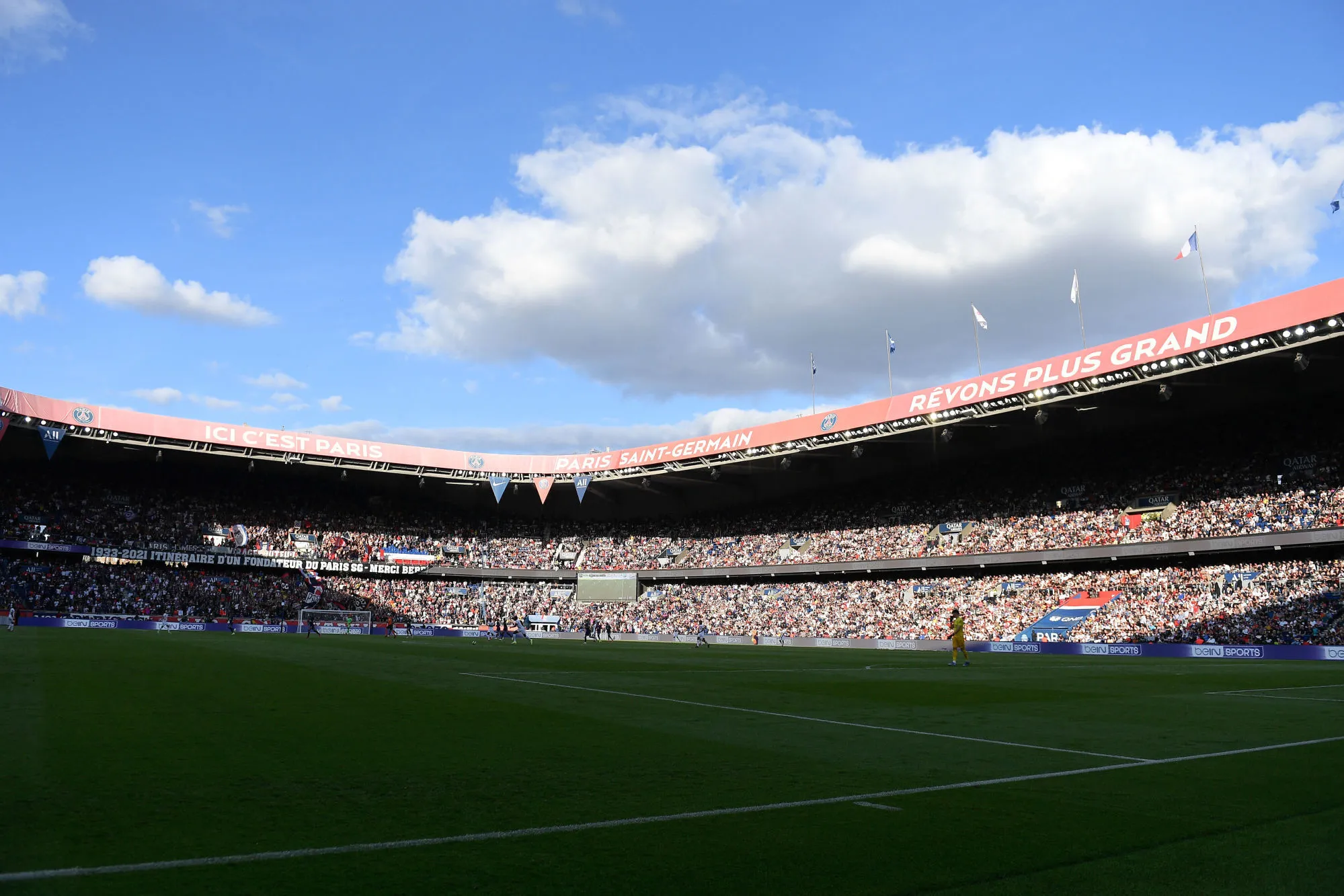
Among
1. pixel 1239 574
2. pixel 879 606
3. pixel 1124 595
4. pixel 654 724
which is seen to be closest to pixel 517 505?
pixel 879 606

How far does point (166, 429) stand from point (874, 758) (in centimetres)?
5690

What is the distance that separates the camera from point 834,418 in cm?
5062

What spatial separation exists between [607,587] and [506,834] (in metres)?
63.6

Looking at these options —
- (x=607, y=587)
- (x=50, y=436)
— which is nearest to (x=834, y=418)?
(x=607, y=587)

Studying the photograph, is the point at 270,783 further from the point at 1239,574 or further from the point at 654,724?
the point at 1239,574

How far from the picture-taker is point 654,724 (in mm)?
10992

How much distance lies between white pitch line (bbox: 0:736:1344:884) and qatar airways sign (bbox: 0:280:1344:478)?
102ft

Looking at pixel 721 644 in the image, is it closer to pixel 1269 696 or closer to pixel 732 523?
pixel 732 523

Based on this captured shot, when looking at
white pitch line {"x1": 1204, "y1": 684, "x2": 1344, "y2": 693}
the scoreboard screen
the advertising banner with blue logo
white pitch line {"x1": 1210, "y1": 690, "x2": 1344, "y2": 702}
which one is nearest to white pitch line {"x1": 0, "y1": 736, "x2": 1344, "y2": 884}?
white pitch line {"x1": 1210, "y1": 690, "x2": 1344, "y2": 702}

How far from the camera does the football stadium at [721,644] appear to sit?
515 cm

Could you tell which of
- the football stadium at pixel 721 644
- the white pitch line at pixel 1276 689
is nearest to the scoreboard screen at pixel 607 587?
the football stadium at pixel 721 644

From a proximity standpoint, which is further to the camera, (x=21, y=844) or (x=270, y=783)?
(x=270, y=783)

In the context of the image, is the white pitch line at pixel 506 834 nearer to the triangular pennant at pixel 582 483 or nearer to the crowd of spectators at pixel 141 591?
the triangular pennant at pixel 582 483

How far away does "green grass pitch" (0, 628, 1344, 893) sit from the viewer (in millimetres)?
4496
